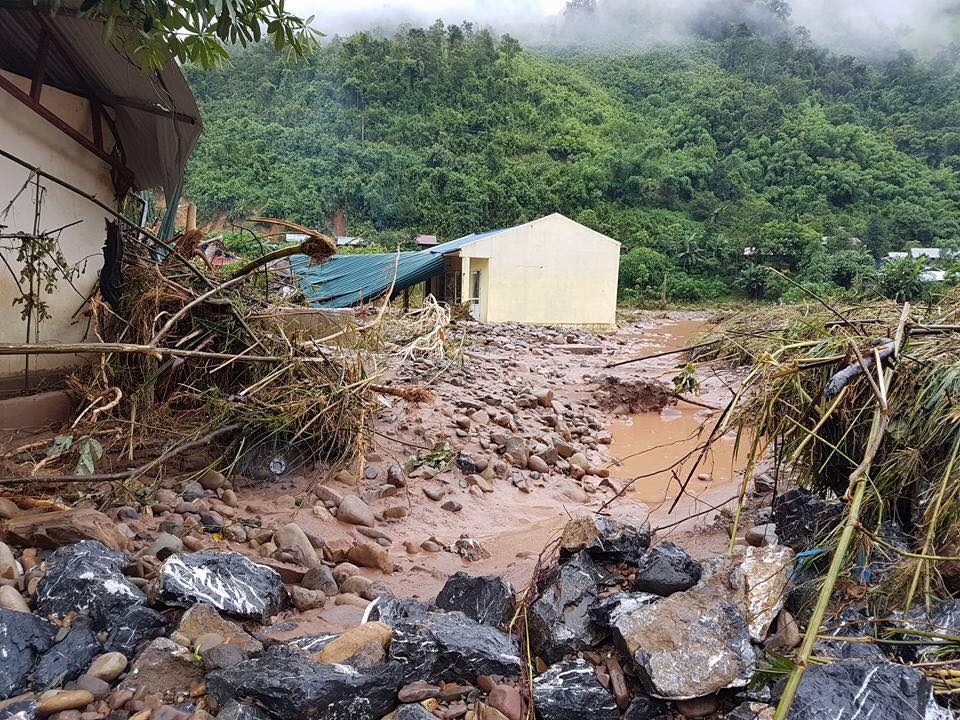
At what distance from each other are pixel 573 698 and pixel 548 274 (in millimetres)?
19840

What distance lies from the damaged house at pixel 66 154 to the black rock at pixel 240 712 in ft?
10.1

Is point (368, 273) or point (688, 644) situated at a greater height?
point (368, 273)

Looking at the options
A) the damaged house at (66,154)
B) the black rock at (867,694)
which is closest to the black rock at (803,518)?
the black rock at (867,694)

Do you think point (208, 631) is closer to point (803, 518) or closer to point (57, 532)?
point (57, 532)

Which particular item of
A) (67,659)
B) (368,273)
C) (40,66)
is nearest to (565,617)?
(67,659)

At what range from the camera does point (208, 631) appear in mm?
2068

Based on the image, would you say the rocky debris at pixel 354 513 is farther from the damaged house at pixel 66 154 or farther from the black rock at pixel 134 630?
the damaged house at pixel 66 154

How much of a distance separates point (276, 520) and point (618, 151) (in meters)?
46.7

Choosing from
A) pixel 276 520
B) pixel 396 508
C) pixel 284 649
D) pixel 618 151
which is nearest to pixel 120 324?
pixel 276 520

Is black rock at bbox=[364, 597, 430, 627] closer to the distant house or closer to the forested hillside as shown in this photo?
the distant house

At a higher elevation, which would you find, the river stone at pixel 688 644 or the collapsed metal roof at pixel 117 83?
the collapsed metal roof at pixel 117 83

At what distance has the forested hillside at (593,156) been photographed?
126 ft

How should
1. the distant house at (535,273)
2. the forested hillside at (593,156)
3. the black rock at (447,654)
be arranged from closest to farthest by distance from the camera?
the black rock at (447,654), the distant house at (535,273), the forested hillside at (593,156)

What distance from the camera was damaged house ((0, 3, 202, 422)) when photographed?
4211mm
